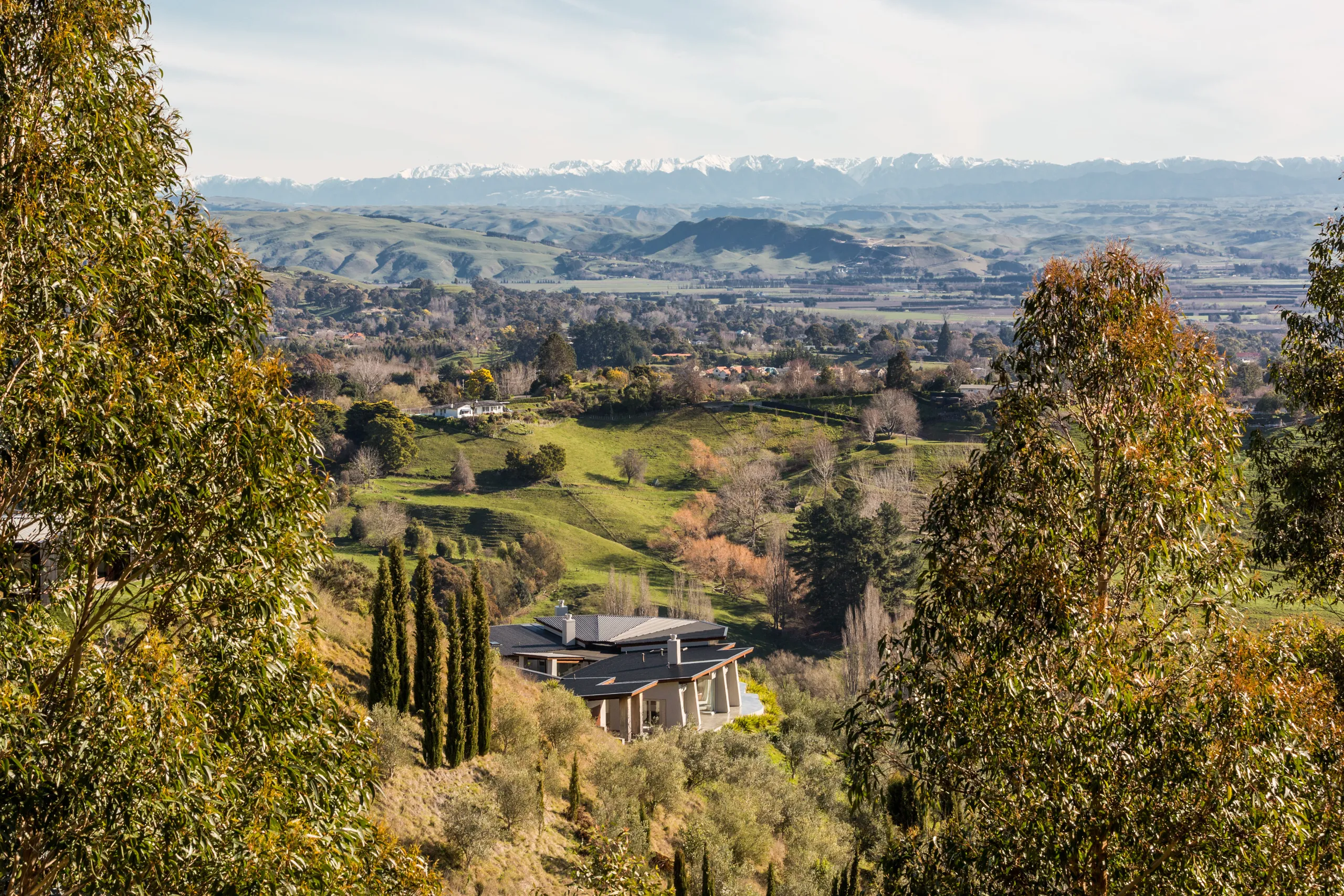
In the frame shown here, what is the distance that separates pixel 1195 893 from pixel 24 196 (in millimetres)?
9146

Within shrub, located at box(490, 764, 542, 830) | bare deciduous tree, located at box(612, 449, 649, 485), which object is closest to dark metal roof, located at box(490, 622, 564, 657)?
shrub, located at box(490, 764, 542, 830)

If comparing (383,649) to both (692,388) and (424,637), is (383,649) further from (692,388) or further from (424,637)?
(692,388)

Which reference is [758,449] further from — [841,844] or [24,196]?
[24,196]

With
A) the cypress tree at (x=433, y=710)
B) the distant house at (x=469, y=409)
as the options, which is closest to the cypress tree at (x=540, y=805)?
the cypress tree at (x=433, y=710)

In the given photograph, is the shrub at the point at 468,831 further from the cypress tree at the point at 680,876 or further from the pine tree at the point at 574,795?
the pine tree at the point at 574,795

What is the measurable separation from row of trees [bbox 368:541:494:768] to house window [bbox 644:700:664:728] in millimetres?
14375

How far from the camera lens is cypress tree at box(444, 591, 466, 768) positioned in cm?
2489

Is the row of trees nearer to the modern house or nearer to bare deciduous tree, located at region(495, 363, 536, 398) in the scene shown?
the modern house

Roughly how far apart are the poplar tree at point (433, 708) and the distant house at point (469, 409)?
72.8 meters

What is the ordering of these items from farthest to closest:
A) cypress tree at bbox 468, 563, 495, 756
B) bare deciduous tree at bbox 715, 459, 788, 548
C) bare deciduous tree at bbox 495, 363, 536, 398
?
bare deciduous tree at bbox 495, 363, 536, 398, bare deciduous tree at bbox 715, 459, 788, 548, cypress tree at bbox 468, 563, 495, 756

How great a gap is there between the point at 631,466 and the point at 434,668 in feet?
208

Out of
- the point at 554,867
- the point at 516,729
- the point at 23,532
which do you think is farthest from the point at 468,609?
the point at 23,532

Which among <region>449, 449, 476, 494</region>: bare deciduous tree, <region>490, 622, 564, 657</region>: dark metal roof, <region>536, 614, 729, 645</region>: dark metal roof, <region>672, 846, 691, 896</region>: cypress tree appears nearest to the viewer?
<region>672, 846, 691, 896</region>: cypress tree

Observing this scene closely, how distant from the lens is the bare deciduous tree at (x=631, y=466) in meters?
87.8
